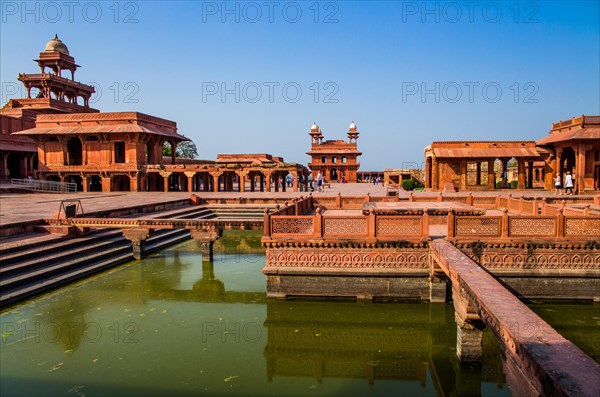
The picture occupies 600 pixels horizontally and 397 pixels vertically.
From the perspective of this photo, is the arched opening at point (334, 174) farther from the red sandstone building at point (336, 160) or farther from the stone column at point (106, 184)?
the stone column at point (106, 184)

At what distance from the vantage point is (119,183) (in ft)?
117

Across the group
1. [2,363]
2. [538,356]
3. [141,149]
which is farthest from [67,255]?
[141,149]

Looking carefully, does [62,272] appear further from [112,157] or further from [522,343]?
[112,157]

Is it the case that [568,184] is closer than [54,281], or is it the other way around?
[54,281]

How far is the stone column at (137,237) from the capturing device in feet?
43.3

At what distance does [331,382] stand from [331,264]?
138 inches

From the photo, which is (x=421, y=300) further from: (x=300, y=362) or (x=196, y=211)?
(x=196, y=211)

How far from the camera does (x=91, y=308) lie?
9.39 metres

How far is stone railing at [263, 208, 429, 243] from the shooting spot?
9.49 metres

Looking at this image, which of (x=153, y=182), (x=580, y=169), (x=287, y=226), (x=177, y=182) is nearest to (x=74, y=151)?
(x=153, y=182)

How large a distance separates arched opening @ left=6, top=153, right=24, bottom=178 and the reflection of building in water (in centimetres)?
3708

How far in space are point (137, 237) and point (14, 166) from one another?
3258 cm

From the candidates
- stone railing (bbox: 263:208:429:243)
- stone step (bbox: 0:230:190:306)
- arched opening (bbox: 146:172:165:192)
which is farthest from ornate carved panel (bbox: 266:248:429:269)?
arched opening (bbox: 146:172:165:192)

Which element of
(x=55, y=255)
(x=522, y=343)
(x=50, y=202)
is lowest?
(x=55, y=255)
